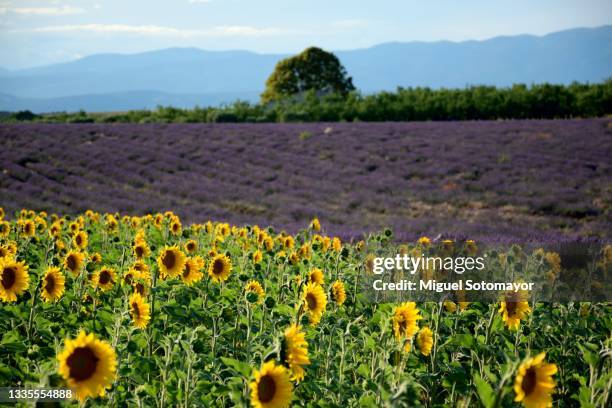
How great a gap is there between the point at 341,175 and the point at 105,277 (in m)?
10.9

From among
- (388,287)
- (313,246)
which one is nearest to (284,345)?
(388,287)

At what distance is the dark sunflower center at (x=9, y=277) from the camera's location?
2859 mm

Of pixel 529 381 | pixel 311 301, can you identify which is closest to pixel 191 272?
pixel 311 301

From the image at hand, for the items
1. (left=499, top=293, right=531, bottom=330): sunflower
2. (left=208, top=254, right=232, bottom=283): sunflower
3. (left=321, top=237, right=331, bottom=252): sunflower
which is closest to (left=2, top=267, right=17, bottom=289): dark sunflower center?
(left=208, top=254, right=232, bottom=283): sunflower

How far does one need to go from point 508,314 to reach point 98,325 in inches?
88.0

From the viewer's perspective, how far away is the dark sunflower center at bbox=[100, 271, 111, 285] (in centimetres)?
353

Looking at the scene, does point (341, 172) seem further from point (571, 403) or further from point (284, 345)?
point (284, 345)

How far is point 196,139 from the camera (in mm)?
18844

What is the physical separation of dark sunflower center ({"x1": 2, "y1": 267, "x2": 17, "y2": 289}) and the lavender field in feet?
16.9

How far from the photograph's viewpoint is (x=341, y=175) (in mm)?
14180

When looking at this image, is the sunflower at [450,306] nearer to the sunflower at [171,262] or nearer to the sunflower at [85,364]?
the sunflower at [171,262]

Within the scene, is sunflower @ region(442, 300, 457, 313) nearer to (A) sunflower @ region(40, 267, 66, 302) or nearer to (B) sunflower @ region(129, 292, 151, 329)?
(B) sunflower @ region(129, 292, 151, 329)

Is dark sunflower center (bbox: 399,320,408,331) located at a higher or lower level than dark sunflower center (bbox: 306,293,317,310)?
lower

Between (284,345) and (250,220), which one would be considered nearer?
(284,345)
